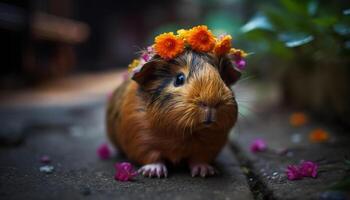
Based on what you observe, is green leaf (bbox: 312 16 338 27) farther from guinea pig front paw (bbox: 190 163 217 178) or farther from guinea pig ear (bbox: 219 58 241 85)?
guinea pig front paw (bbox: 190 163 217 178)

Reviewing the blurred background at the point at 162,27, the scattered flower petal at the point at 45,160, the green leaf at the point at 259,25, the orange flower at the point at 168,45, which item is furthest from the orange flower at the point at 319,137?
the scattered flower petal at the point at 45,160

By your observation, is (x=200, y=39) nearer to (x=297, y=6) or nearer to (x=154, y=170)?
(x=154, y=170)

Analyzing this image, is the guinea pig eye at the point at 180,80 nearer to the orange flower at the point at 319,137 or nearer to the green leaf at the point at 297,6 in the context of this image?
the green leaf at the point at 297,6

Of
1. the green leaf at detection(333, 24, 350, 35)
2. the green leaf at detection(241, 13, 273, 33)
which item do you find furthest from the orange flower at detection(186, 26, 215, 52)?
the green leaf at detection(333, 24, 350, 35)

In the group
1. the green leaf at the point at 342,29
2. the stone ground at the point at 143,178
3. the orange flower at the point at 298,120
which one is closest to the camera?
the stone ground at the point at 143,178

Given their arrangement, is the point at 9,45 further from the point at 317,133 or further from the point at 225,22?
the point at 317,133

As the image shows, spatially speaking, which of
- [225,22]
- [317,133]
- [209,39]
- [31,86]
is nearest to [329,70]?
[317,133]

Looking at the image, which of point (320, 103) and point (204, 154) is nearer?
point (204, 154)
